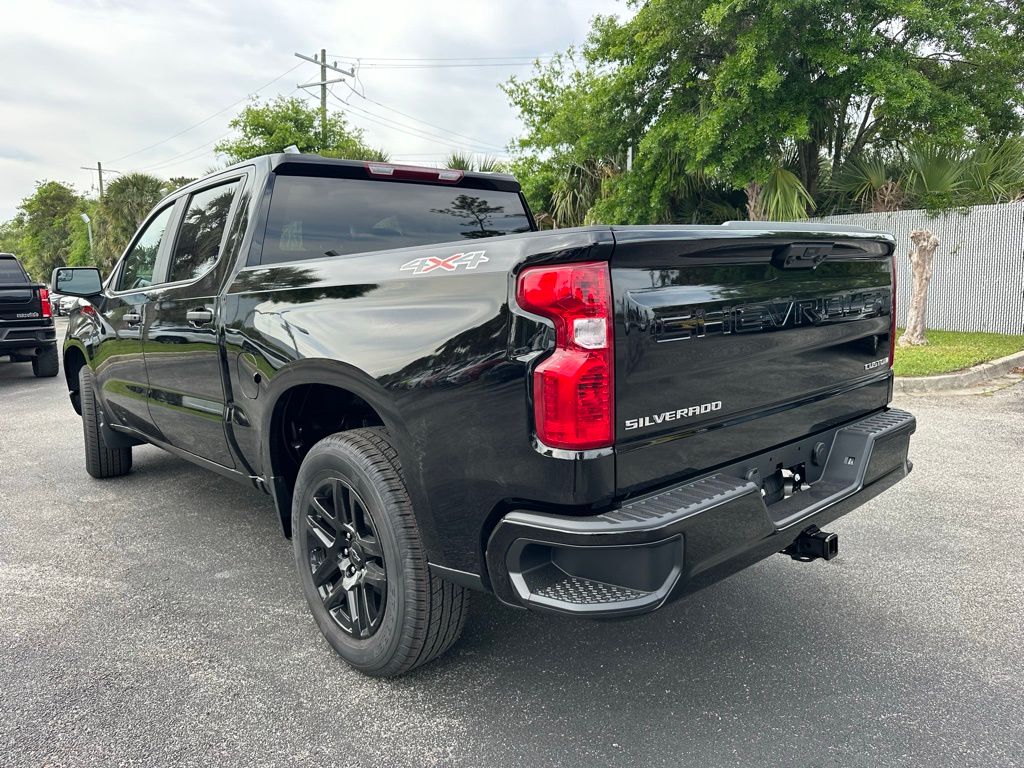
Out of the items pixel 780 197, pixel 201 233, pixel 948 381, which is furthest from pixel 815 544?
pixel 780 197

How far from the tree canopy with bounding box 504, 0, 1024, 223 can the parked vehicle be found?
10243 mm

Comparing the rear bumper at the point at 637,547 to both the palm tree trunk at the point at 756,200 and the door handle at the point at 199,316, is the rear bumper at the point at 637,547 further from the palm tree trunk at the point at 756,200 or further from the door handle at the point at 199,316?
the palm tree trunk at the point at 756,200

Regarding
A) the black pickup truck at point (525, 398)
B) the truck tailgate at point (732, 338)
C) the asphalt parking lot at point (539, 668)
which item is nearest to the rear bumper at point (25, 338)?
the asphalt parking lot at point (539, 668)

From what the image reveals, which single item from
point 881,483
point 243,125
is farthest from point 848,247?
point 243,125

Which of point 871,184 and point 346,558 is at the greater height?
point 871,184

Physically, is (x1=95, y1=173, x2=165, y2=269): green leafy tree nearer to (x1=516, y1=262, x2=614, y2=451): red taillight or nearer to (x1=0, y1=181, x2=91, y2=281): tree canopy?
(x1=0, y1=181, x2=91, y2=281): tree canopy

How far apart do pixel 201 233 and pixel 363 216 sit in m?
0.86

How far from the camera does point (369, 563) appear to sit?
2.55 m

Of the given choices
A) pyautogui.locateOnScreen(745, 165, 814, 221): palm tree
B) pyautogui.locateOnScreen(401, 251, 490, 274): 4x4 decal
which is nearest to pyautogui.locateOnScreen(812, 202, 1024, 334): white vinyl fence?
pyautogui.locateOnScreen(745, 165, 814, 221): palm tree

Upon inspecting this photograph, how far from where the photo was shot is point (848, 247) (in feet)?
8.79

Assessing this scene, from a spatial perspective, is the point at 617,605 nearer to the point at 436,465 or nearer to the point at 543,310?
the point at 436,465

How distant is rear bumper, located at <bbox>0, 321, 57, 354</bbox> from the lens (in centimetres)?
1006

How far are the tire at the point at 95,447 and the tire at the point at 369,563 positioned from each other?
287 centimetres

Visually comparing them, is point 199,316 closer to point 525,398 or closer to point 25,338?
point 525,398
